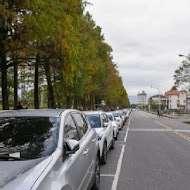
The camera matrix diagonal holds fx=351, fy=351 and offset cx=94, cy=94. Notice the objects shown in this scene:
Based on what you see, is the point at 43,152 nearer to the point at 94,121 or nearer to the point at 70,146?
the point at 70,146

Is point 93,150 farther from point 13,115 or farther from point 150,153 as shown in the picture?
point 150,153

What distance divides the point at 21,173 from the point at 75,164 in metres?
1.19

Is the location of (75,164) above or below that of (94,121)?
below

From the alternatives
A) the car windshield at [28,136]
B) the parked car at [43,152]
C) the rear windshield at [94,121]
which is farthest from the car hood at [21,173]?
the rear windshield at [94,121]

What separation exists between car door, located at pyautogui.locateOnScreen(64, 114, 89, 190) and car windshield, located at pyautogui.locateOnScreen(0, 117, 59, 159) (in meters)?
0.23

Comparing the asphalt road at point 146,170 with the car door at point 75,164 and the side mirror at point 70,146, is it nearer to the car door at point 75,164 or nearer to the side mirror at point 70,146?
the car door at point 75,164

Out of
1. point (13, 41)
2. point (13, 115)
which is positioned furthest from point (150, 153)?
point (13, 115)

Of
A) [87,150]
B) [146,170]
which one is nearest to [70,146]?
[87,150]

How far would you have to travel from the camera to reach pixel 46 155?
3844 mm

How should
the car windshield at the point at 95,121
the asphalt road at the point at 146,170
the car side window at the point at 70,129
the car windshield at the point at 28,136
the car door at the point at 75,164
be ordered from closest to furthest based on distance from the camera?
A: the car windshield at the point at 28,136 → the car door at the point at 75,164 → the car side window at the point at 70,129 → the asphalt road at the point at 146,170 → the car windshield at the point at 95,121

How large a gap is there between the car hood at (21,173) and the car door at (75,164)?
443 mm

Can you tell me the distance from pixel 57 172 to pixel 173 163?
22.8ft

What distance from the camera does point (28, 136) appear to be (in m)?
4.38

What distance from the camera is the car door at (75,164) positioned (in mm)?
4090
